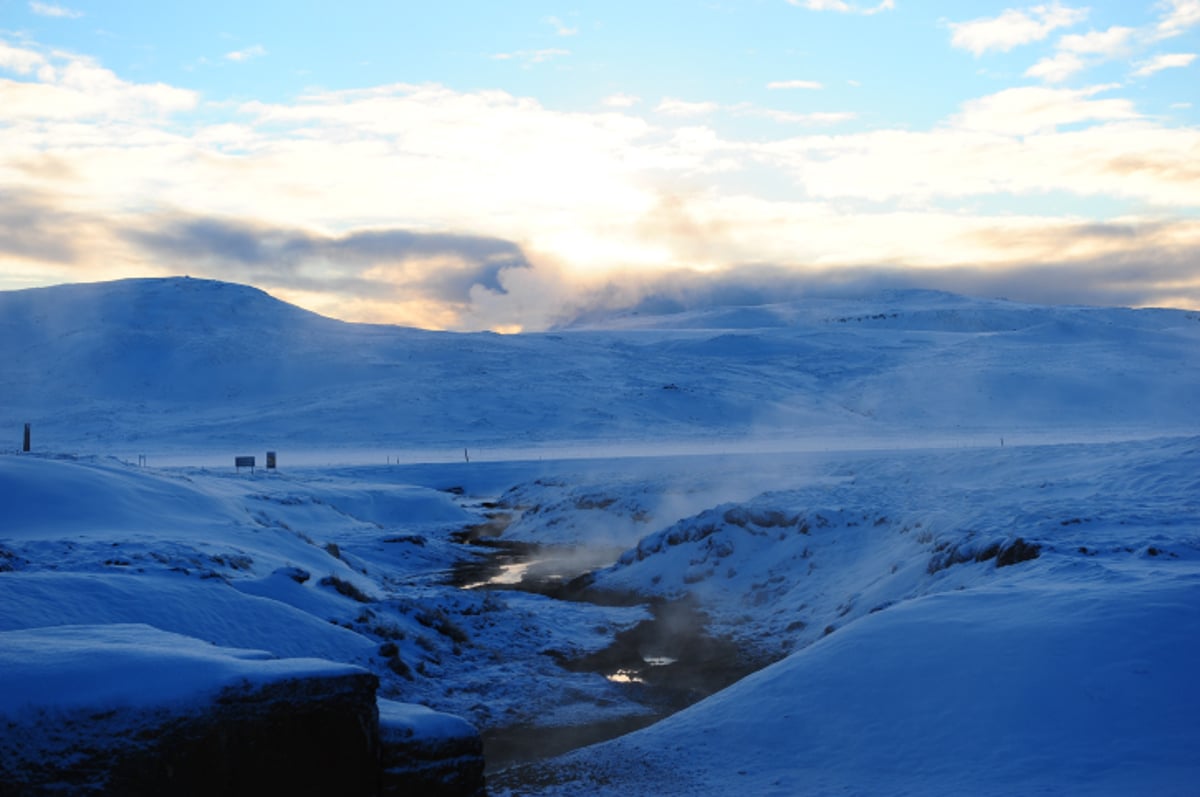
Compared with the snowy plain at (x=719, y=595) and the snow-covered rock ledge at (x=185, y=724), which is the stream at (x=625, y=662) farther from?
the snow-covered rock ledge at (x=185, y=724)

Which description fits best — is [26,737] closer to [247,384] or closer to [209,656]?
[209,656]

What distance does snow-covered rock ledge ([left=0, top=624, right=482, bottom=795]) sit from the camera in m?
5.93

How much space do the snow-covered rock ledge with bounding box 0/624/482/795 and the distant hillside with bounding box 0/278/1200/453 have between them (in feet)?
179

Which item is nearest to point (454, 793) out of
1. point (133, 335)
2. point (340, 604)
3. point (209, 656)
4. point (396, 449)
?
point (209, 656)

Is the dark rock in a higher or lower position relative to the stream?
higher

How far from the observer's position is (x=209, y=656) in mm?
6742

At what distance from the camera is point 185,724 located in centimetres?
613

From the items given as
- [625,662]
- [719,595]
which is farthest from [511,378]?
[625,662]

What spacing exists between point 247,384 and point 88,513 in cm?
7009

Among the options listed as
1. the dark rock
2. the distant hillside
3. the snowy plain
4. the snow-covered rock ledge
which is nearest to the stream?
the snowy plain

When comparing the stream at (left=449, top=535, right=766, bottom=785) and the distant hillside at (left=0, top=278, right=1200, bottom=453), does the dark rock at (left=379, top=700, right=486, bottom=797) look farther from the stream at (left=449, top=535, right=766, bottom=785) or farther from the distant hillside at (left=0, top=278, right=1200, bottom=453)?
the distant hillside at (left=0, top=278, right=1200, bottom=453)

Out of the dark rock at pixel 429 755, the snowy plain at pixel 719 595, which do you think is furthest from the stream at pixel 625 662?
the dark rock at pixel 429 755

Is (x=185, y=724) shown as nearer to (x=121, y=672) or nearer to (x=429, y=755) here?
(x=121, y=672)

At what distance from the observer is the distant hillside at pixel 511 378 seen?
221 ft
